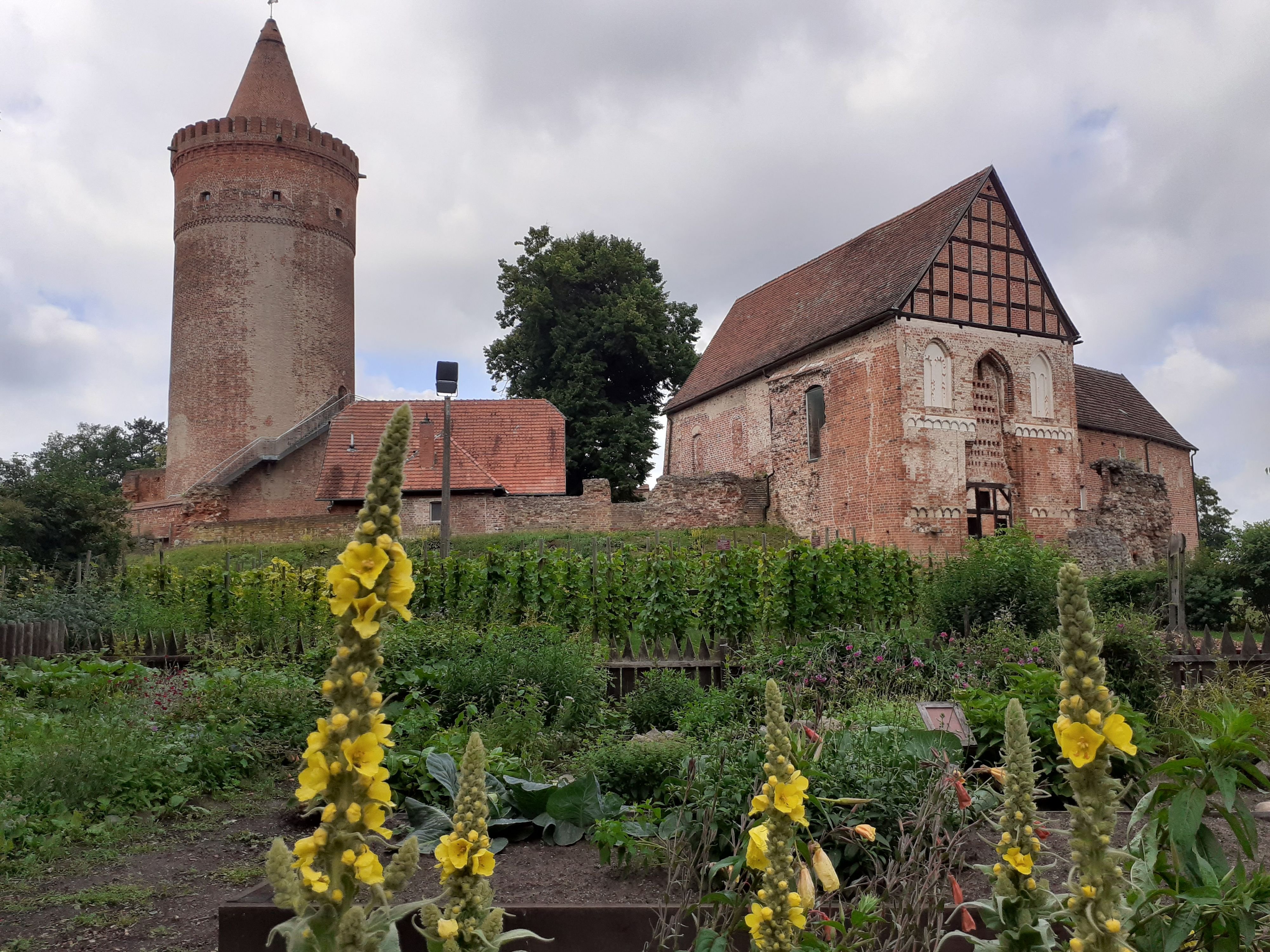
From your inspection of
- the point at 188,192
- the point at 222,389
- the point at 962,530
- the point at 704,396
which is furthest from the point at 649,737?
the point at 188,192

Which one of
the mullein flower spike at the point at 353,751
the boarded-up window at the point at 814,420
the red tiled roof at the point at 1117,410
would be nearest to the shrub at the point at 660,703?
the mullein flower spike at the point at 353,751

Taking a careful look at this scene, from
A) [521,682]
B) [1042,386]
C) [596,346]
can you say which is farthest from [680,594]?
[596,346]

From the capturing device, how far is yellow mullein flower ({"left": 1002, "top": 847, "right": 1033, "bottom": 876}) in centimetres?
163

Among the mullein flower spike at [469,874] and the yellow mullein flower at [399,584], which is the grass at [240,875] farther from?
the yellow mullein flower at [399,584]

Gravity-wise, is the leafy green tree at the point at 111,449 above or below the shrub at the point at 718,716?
above

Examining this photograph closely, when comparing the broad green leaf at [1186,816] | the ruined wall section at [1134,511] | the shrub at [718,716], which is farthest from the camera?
the ruined wall section at [1134,511]

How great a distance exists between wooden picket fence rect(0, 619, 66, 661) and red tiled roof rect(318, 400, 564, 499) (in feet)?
55.3

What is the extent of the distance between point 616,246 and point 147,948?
3627 centimetres

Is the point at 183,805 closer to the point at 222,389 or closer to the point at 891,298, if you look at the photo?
the point at 891,298

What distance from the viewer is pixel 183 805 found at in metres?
5.93

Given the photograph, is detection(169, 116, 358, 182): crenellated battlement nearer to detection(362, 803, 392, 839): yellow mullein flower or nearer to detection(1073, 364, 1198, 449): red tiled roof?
detection(1073, 364, 1198, 449): red tiled roof

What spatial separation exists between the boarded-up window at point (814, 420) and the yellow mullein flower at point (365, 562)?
84.7 feet

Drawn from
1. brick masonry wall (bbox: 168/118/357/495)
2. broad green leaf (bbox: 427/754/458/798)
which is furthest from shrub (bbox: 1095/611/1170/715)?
brick masonry wall (bbox: 168/118/357/495)

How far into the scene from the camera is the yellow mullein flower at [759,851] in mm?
1668
